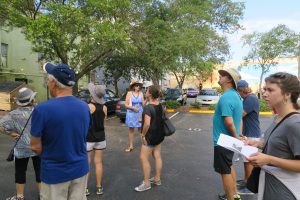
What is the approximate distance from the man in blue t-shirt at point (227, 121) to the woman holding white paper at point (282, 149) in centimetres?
166

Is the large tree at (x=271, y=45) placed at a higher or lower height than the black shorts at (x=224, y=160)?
higher

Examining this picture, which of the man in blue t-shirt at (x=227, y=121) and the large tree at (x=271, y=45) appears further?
the large tree at (x=271, y=45)

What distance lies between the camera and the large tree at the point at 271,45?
24.1m

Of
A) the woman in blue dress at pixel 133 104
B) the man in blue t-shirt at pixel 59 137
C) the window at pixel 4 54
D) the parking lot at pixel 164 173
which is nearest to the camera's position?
the man in blue t-shirt at pixel 59 137

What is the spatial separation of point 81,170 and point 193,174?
364 cm

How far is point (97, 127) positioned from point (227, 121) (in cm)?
205

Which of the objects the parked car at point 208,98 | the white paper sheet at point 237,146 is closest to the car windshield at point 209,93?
the parked car at point 208,98

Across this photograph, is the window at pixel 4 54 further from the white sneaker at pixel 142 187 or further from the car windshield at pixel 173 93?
the white sneaker at pixel 142 187

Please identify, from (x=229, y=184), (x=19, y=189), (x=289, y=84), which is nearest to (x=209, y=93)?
(x=229, y=184)

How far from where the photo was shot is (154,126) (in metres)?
5.20

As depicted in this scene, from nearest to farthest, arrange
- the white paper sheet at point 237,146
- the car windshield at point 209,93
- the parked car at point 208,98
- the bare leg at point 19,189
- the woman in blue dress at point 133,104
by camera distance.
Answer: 1. the white paper sheet at point 237,146
2. the bare leg at point 19,189
3. the woman in blue dress at point 133,104
4. the parked car at point 208,98
5. the car windshield at point 209,93

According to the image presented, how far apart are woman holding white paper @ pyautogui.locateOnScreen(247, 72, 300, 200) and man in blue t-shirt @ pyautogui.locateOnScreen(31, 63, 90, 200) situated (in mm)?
1512

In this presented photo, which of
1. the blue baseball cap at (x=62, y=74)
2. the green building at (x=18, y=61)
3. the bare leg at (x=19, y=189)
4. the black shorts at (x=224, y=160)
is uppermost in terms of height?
the green building at (x=18, y=61)

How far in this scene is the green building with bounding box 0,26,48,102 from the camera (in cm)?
2069
